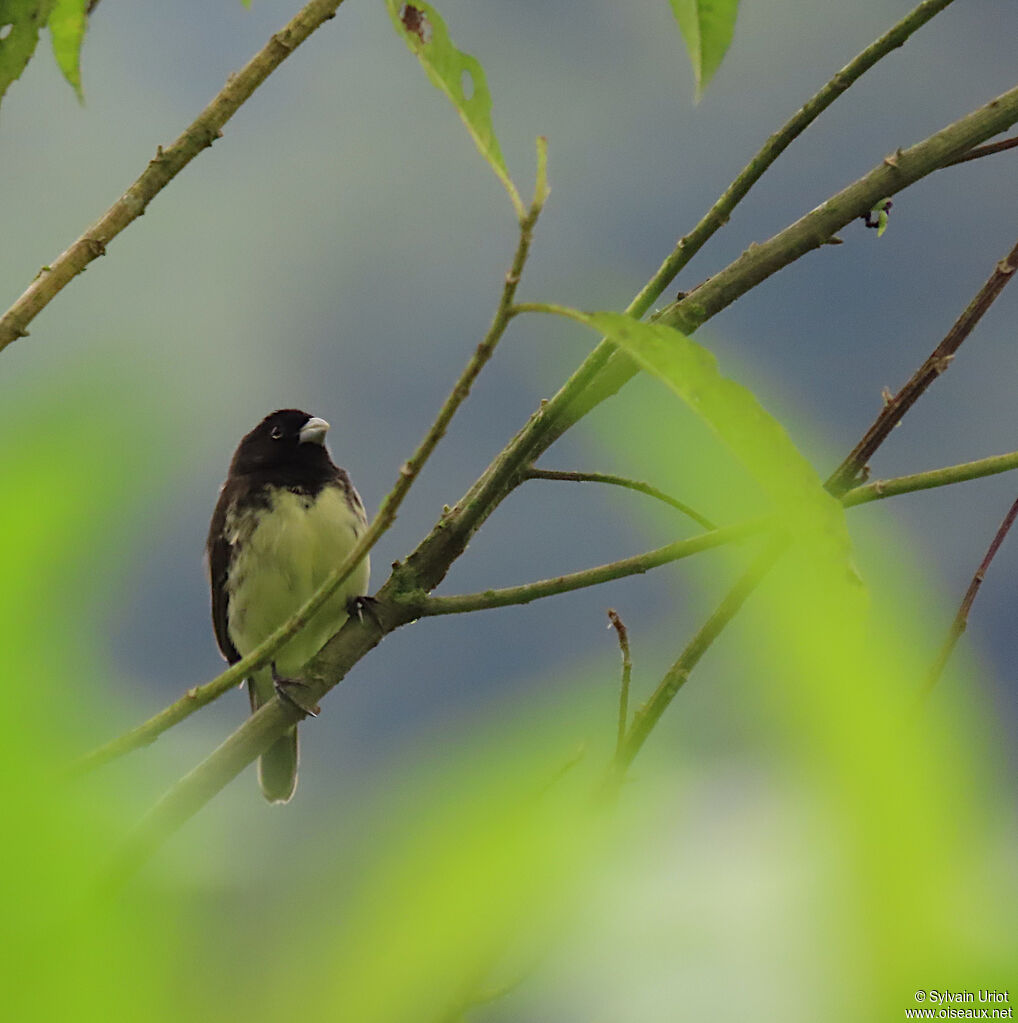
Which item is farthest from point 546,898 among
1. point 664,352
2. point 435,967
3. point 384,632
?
point 384,632

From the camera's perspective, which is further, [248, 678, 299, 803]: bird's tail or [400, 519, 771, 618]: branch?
[248, 678, 299, 803]: bird's tail

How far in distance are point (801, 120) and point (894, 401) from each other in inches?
11.3

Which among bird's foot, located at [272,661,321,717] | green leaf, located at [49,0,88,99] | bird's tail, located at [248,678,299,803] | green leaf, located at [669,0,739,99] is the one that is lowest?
bird's foot, located at [272,661,321,717]

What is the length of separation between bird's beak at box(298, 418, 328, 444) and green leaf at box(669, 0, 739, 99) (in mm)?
3232

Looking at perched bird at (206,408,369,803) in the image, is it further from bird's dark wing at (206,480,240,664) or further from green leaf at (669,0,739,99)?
green leaf at (669,0,739,99)

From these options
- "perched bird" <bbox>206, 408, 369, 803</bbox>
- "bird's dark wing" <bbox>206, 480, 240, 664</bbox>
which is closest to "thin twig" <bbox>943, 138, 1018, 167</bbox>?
"perched bird" <bbox>206, 408, 369, 803</bbox>

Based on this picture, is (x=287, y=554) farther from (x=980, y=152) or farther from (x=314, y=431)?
(x=980, y=152)

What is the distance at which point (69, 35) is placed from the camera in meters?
1.06

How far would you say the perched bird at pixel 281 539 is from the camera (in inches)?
144

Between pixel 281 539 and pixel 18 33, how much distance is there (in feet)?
9.09

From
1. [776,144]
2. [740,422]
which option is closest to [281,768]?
[776,144]

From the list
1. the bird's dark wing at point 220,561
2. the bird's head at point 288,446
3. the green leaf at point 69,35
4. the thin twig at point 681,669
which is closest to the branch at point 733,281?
the thin twig at point 681,669

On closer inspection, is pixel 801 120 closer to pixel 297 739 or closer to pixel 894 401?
pixel 894 401

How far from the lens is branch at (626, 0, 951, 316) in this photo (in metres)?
1.18
